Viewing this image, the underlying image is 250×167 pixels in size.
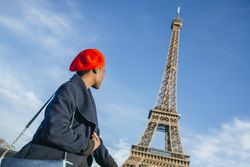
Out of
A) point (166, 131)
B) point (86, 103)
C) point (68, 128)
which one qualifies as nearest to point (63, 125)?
point (68, 128)

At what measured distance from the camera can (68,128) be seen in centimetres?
245

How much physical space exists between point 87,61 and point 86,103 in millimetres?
355

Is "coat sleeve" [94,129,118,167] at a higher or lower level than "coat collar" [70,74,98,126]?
lower

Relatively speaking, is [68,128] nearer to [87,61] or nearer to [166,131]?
[87,61]

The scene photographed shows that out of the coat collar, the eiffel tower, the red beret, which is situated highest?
the eiffel tower

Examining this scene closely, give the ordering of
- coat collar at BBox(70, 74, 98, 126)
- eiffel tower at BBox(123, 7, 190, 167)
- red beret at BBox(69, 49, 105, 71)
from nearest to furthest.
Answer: coat collar at BBox(70, 74, 98, 126)
red beret at BBox(69, 49, 105, 71)
eiffel tower at BBox(123, 7, 190, 167)

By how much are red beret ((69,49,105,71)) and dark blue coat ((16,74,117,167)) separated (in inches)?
3.8

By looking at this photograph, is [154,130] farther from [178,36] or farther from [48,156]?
[48,156]

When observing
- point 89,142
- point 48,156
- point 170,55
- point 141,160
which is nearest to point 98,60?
point 89,142

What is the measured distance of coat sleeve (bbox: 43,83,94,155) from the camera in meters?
2.40

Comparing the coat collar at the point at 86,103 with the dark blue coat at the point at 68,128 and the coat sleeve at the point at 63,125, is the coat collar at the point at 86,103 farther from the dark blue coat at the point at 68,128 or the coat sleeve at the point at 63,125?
the coat sleeve at the point at 63,125

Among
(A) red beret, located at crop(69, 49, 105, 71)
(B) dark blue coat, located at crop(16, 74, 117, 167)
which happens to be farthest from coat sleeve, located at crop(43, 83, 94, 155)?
(A) red beret, located at crop(69, 49, 105, 71)

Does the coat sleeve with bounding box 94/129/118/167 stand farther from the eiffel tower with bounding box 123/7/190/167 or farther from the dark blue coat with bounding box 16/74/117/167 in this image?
the eiffel tower with bounding box 123/7/190/167

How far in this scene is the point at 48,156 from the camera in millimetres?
2434
